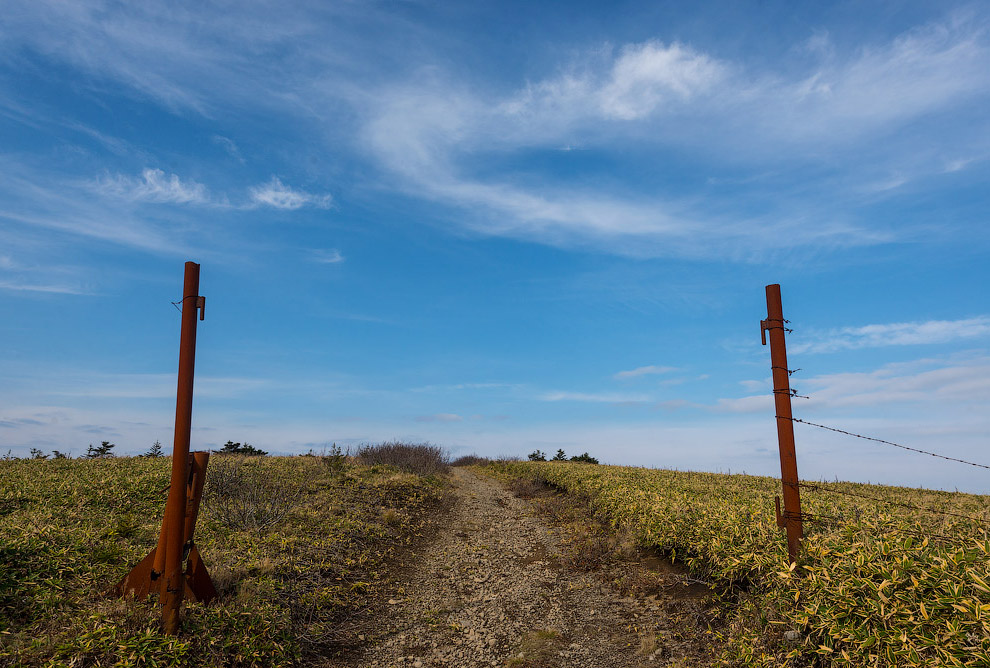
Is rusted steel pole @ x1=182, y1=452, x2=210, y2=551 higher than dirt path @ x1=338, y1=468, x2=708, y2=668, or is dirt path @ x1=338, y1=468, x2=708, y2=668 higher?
rusted steel pole @ x1=182, y1=452, x2=210, y2=551

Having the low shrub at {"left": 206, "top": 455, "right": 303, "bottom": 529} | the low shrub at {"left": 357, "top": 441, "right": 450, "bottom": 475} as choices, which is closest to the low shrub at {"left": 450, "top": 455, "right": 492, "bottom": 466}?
the low shrub at {"left": 357, "top": 441, "right": 450, "bottom": 475}

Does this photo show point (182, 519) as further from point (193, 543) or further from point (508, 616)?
point (508, 616)

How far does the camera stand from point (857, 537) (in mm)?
6562

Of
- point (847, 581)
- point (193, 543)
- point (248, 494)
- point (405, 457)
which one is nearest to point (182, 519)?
point (193, 543)

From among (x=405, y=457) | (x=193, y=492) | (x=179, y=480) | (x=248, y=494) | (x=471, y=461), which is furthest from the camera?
(x=471, y=461)

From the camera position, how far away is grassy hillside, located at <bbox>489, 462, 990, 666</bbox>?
15.8ft

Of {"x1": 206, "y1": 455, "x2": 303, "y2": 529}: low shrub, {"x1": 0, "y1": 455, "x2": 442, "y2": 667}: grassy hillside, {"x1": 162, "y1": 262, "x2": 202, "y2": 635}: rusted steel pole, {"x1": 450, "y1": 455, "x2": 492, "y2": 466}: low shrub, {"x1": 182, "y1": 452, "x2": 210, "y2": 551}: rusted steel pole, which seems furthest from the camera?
{"x1": 450, "y1": 455, "x2": 492, "y2": 466}: low shrub

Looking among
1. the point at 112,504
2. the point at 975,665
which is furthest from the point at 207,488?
the point at 975,665

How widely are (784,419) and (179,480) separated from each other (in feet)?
25.5

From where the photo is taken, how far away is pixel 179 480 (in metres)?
6.74

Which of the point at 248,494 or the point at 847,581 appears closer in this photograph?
the point at 847,581

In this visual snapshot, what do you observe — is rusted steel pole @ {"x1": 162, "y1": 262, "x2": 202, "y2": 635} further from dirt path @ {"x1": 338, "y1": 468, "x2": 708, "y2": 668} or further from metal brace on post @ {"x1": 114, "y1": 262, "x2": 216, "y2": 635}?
dirt path @ {"x1": 338, "y1": 468, "x2": 708, "y2": 668}

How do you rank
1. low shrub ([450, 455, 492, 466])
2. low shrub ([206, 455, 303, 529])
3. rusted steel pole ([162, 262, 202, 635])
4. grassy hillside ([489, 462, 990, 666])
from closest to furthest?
grassy hillside ([489, 462, 990, 666]), rusted steel pole ([162, 262, 202, 635]), low shrub ([206, 455, 303, 529]), low shrub ([450, 455, 492, 466])

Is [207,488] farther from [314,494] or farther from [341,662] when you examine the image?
[341,662]
